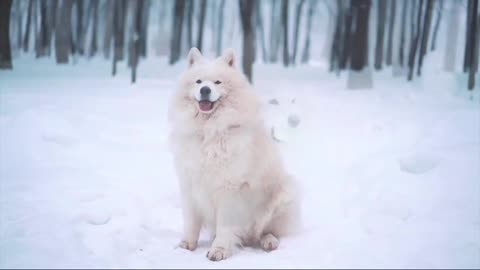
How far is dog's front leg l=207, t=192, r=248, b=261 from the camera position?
336cm

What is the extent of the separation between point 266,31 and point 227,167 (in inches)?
Answer: 836

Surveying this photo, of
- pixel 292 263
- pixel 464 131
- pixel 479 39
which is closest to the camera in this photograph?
pixel 292 263

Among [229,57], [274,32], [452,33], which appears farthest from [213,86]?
[274,32]

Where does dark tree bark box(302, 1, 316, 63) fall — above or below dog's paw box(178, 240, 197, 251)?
above

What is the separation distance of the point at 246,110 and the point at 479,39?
20.8 feet

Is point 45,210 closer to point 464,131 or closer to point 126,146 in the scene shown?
point 126,146

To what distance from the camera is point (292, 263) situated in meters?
2.95

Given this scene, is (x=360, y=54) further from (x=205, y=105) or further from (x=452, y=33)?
(x=452, y=33)

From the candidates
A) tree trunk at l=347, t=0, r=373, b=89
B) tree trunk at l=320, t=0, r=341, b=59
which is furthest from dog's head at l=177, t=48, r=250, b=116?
tree trunk at l=320, t=0, r=341, b=59

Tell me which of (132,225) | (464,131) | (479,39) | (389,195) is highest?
(479,39)

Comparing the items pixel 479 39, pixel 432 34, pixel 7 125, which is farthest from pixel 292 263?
pixel 432 34

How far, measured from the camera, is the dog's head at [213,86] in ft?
11.7

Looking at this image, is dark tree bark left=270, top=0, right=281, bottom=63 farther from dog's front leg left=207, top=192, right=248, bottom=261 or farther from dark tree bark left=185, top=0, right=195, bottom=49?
dog's front leg left=207, top=192, right=248, bottom=261

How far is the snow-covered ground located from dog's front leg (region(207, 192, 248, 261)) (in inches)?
5.5
